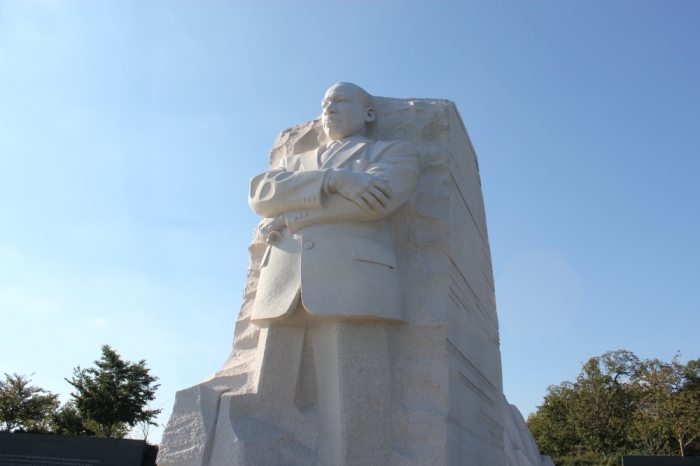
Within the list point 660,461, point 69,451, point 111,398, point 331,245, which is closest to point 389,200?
point 331,245

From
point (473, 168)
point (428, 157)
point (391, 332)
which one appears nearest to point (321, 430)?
point (391, 332)

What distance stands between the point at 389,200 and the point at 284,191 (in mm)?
687

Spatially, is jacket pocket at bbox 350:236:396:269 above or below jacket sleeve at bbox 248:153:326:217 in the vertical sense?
below

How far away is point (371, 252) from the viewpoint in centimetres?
352

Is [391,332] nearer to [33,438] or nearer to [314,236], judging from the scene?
[314,236]

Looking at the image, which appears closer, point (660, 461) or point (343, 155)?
point (343, 155)

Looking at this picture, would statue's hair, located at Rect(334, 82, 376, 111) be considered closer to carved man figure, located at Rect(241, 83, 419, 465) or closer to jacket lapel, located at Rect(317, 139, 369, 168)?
jacket lapel, located at Rect(317, 139, 369, 168)

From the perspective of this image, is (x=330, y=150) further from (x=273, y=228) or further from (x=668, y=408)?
(x=668, y=408)

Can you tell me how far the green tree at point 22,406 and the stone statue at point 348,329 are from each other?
2263 centimetres

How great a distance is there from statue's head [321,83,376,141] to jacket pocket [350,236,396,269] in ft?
3.53

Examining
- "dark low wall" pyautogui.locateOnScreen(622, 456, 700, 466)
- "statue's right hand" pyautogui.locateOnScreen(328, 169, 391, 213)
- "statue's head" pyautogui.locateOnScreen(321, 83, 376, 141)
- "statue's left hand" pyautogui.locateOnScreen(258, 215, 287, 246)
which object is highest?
"statue's head" pyautogui.locateOnScreen(321, 83, 376, 141)

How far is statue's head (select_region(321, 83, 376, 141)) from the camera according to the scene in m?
4.26

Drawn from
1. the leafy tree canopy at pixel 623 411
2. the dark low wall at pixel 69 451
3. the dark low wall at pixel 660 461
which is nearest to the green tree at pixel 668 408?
the leafy tree canopy at pixel 623 411

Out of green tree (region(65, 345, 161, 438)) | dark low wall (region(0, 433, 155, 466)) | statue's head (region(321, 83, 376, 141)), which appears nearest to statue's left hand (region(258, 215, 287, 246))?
statue's head (region(321, 83, 376, 141))
